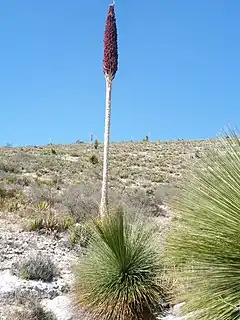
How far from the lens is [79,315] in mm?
6875

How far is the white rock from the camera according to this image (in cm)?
727

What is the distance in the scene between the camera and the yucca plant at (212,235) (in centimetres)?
385

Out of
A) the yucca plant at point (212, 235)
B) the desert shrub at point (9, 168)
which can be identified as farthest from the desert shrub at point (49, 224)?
the desert shrub at point (9, 168)

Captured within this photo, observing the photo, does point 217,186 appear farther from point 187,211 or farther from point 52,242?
point 52,242

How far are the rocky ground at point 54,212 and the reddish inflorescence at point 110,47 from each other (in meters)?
3.00

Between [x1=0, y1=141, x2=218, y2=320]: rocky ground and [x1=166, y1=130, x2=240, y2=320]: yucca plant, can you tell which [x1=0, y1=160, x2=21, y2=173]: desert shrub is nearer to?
[x1=0, y1=141, x2=218, y2=320]: rocky ground

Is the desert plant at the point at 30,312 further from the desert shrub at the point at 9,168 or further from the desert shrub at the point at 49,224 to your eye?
the desert shrub at the point at 9,168

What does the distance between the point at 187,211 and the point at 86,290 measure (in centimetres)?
284

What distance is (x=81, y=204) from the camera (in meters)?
14.4

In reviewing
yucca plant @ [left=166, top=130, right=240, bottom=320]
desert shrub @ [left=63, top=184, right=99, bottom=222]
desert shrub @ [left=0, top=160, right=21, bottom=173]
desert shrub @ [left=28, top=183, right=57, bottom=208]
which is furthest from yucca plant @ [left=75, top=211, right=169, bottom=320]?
desert shrub @ [left=0, top=160, right=21, bottom=173]

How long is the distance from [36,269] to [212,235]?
5779 mm

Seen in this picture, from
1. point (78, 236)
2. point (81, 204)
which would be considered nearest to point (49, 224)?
point (78, 236)

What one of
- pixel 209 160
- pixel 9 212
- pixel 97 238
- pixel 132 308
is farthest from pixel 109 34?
pixel 209 160

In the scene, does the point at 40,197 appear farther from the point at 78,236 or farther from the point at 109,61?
the point at 109,61
